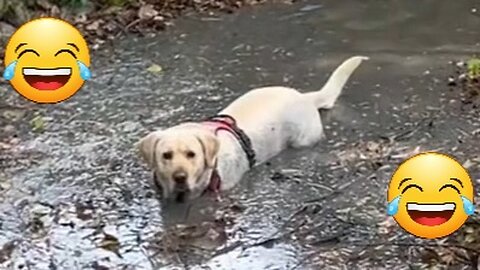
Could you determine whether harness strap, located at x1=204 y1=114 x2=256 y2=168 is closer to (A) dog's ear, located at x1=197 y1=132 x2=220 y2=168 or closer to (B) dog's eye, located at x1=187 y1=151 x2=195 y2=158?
(A) dog's ear, located at x1=197 y1=132 x2=220 y2=168

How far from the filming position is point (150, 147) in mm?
4875

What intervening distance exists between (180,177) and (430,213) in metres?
2.05

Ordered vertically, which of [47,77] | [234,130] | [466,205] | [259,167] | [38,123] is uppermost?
[47,77]

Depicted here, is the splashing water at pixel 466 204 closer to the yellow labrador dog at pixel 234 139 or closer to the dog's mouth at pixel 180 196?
the yellow labrador dog at pixel 234 139

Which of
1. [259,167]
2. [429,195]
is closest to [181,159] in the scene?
[259,167]

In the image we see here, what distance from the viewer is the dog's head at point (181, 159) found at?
4812 millimetres

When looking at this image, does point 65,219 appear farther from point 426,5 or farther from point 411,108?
point 426,5

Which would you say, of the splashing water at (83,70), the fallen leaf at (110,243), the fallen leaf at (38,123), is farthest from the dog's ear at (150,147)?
the fallen leaf at (38,123)

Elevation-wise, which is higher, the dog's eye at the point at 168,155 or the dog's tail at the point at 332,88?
the dog's eye at the point at 168,155

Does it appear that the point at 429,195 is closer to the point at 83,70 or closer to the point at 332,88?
the point at 83,70

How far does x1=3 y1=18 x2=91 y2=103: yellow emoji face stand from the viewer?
3.65 m

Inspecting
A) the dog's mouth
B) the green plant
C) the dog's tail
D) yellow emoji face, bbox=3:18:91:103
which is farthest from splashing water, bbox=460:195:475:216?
the green plant

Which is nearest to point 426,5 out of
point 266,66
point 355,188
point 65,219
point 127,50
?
point 266,66

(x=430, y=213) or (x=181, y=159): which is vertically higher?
(x=430, y=213)
